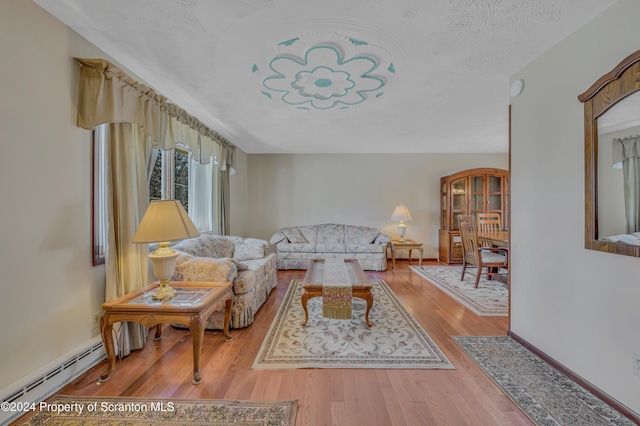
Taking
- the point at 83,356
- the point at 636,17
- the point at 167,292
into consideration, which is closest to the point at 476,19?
the point at 636,17

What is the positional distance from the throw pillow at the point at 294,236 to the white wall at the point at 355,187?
422 mm

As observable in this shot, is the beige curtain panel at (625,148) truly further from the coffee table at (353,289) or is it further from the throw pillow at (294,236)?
the throw pillow at (294,236)

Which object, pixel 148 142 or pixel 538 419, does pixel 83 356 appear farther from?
pixel 538 419

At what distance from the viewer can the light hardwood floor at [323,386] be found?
147cm

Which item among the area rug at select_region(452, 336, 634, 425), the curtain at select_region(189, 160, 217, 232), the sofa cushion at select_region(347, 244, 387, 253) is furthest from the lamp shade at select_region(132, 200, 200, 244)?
the sofa cushion at select_region(347, 244, 387, 253)

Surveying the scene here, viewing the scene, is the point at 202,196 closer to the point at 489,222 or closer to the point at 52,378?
the point at 52,378

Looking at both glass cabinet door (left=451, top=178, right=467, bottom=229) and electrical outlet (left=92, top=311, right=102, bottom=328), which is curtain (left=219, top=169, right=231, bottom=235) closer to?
electrical outlet (left=92, top=311, right=102, bottom=328)

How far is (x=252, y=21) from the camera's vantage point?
165 cm

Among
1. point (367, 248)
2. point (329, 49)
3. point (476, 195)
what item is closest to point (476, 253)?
point (367, 248)

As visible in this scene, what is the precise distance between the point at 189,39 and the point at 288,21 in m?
0.74

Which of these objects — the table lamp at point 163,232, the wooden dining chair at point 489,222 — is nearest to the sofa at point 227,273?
the table lamp at point 163,232

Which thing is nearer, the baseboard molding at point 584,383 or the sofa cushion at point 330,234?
the baseboard molding at point 584,383

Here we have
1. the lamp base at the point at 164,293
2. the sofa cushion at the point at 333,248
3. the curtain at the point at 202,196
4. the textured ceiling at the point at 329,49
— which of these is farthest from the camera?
the sofa cushion at the point at 333,248

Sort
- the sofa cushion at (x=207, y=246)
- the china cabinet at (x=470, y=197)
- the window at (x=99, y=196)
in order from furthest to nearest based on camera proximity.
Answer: the china cabinet at (x=470, y=197), the sofa cushion at (x=207, y=246), the window at (x=99, y=196)
